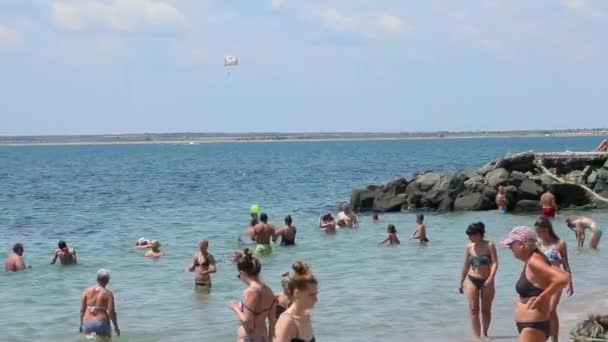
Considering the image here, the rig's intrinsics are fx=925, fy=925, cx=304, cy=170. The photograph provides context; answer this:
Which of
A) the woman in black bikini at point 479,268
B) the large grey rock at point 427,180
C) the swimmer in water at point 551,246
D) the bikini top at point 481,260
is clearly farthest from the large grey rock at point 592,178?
the swimmer in water at point 551,246

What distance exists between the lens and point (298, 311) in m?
5.99

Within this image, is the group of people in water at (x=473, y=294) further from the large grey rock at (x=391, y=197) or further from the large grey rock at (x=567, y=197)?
the large grey rock at (x=391, y=197)

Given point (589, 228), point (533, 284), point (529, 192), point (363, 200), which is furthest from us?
point (363, 200)

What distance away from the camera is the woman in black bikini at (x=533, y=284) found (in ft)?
22.5

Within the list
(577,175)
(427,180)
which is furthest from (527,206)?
(427,180)

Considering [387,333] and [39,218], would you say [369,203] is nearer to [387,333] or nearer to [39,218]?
[39,218]

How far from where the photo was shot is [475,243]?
34.4 feet

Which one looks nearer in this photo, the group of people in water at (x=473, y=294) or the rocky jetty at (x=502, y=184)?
the group of people in water at (x=473, y=294)

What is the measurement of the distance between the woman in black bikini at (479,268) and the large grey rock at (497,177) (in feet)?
70.5

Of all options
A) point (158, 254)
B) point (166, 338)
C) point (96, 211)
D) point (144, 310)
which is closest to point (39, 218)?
point (96, 211)

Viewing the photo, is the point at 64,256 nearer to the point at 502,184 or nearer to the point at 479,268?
the point at 479,268

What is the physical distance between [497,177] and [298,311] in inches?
1068

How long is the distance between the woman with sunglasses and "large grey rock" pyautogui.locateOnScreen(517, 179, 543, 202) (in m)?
23.7

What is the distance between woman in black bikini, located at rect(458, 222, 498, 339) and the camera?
34.0 feet
